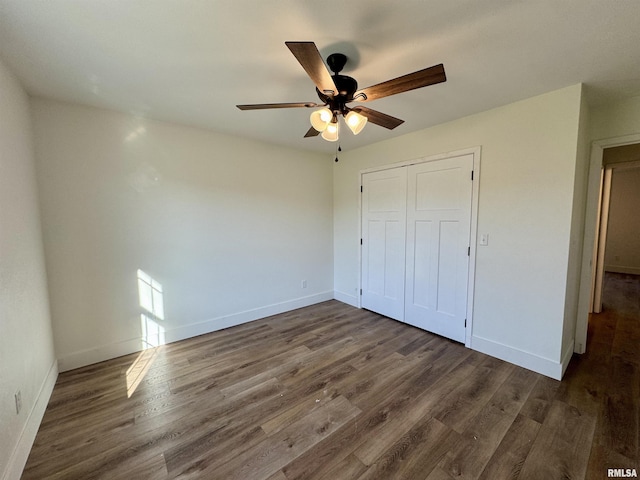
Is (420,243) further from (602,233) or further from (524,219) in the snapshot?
(602,233)

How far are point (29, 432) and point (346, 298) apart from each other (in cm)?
341

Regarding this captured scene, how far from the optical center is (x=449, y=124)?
275 cm

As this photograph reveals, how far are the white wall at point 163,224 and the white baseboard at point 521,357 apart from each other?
239cm

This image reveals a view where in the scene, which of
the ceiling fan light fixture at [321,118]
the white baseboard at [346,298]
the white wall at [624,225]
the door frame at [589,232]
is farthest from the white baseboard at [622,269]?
the ceiling fan light fixture at [321,118]

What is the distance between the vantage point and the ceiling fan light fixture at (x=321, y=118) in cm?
165

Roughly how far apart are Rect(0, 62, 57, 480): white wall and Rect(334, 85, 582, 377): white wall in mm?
3537

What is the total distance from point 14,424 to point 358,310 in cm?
333

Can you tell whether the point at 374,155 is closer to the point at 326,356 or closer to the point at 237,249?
the point at 237,249

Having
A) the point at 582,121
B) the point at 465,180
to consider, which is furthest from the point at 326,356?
the point at 582,121

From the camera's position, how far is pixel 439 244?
2.94 meters

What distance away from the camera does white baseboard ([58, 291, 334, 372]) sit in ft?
7.83

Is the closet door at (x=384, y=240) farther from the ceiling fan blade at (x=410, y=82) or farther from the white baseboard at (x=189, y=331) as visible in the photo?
the ceiling fan blade at (x=410, y=82)

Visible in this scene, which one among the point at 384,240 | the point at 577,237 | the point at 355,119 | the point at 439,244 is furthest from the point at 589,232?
the point at 355,119

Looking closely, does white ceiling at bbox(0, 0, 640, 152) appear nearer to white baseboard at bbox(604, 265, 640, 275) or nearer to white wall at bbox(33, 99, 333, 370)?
white wall at bbox(33, 99, 333, 370)
